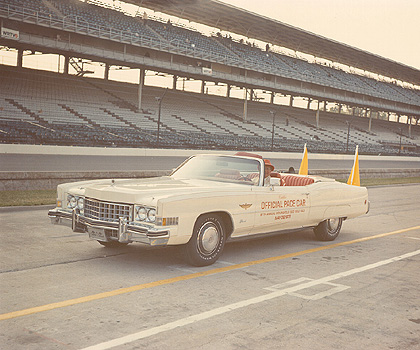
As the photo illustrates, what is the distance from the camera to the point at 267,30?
59.3m

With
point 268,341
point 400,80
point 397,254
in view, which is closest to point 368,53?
point 400,80

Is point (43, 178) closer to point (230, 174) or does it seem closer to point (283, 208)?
point (230, 174)

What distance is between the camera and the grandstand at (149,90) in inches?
1419

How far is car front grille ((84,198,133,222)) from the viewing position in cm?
618

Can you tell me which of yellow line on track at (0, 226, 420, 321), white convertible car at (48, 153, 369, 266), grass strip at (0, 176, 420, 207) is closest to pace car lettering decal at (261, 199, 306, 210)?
white convertible car at (48, 153, 369, 266)

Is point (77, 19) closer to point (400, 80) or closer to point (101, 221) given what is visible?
point (101, 221)

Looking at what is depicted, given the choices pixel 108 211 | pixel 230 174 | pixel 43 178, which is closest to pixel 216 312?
pixel 108 211

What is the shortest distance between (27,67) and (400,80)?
2737 inches

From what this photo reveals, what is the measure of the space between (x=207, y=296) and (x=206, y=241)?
1273 millimetres

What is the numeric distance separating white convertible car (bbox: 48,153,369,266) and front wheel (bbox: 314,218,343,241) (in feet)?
0.70

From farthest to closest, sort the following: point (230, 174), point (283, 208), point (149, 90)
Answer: point (149, 90) → point (283, 208) → point (230, 174)

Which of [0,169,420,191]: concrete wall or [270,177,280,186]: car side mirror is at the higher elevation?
[270,177,280,186]: car side mirror

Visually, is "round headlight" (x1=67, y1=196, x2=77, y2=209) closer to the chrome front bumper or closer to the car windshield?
the chrome front bumper

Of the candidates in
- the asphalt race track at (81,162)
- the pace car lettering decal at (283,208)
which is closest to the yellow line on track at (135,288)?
the pace car lettering decal at (283,208)
